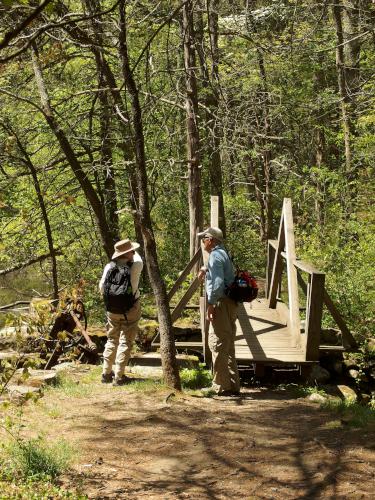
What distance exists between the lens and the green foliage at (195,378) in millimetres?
8320

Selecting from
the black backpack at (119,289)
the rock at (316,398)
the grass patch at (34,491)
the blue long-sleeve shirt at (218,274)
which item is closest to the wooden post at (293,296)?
the rock at (316,398)

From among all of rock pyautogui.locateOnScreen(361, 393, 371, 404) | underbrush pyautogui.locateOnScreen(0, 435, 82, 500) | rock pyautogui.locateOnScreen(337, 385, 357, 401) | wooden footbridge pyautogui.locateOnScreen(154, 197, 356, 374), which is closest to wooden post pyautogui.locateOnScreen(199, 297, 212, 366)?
wooden footbridge pyautogui.locateOnScreen(154, 197, 356, 374)

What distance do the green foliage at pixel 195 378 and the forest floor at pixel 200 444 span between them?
0.59m

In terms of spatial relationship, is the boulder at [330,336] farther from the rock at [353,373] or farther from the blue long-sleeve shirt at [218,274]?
the blue long-sleeve shirt at [218,274]

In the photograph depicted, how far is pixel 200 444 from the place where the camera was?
568cm

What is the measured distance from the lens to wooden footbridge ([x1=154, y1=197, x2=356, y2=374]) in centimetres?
805

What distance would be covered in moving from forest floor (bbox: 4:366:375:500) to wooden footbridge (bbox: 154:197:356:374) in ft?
2.45

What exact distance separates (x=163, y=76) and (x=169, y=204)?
3824 mm

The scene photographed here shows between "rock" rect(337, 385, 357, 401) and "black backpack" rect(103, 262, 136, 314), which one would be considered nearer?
"black backpack" rect(103, 262, 136, 314)

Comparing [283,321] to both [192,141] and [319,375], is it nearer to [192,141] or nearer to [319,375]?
[319,375]

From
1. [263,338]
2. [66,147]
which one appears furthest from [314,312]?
[66,147]

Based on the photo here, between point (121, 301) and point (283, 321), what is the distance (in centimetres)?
355

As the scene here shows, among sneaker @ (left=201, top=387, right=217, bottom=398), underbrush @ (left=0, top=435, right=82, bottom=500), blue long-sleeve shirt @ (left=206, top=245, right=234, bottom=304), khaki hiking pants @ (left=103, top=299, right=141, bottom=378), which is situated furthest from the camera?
khaki hiking pants @ (left=103, top=299, right=141, bottom=378)

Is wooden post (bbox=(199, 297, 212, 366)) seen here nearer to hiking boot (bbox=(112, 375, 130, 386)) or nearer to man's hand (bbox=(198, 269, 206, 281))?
man's hand (bbox=(198, 269, 206, 281))
